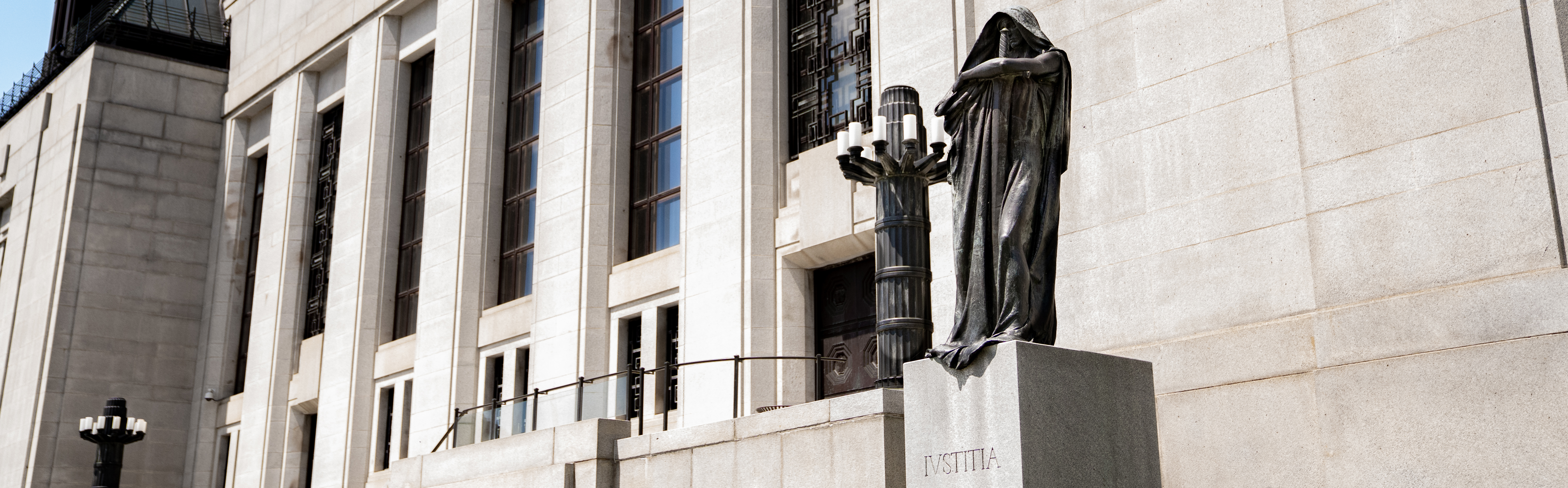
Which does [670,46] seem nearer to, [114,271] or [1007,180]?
[1007,180]

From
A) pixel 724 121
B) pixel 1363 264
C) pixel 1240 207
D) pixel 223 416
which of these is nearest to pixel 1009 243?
pixel 1363 264

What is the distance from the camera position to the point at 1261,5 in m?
15.6

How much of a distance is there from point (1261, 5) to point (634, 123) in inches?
529

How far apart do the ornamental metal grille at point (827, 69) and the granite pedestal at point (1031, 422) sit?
11.8 metres

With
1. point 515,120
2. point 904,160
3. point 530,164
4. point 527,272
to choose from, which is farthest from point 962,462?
point 515,120

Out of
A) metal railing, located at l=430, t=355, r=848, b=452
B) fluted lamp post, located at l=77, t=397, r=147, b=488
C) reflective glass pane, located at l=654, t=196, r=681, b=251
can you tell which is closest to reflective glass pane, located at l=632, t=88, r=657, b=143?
reflective glass pane, located at l=654, t=196, r=681, b=251

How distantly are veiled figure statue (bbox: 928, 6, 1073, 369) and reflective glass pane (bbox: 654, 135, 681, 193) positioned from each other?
14.8 m

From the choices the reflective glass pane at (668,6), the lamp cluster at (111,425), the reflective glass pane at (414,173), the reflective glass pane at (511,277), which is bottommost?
the lamp cluster at (111,425)

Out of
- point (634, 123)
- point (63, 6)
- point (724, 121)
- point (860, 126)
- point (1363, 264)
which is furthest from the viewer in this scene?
point (63, 6)

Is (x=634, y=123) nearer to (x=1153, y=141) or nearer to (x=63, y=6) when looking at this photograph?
(x=1153, y=141)

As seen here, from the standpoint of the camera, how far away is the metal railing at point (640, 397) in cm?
1870

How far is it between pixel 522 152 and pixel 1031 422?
843 inches

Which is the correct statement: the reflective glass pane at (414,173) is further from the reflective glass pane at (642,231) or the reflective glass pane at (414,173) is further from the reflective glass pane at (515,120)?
the reflective glass pane at (642,231)

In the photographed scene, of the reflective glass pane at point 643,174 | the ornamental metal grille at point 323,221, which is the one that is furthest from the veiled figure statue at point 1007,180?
the ornamental metal grille at point 323,221
